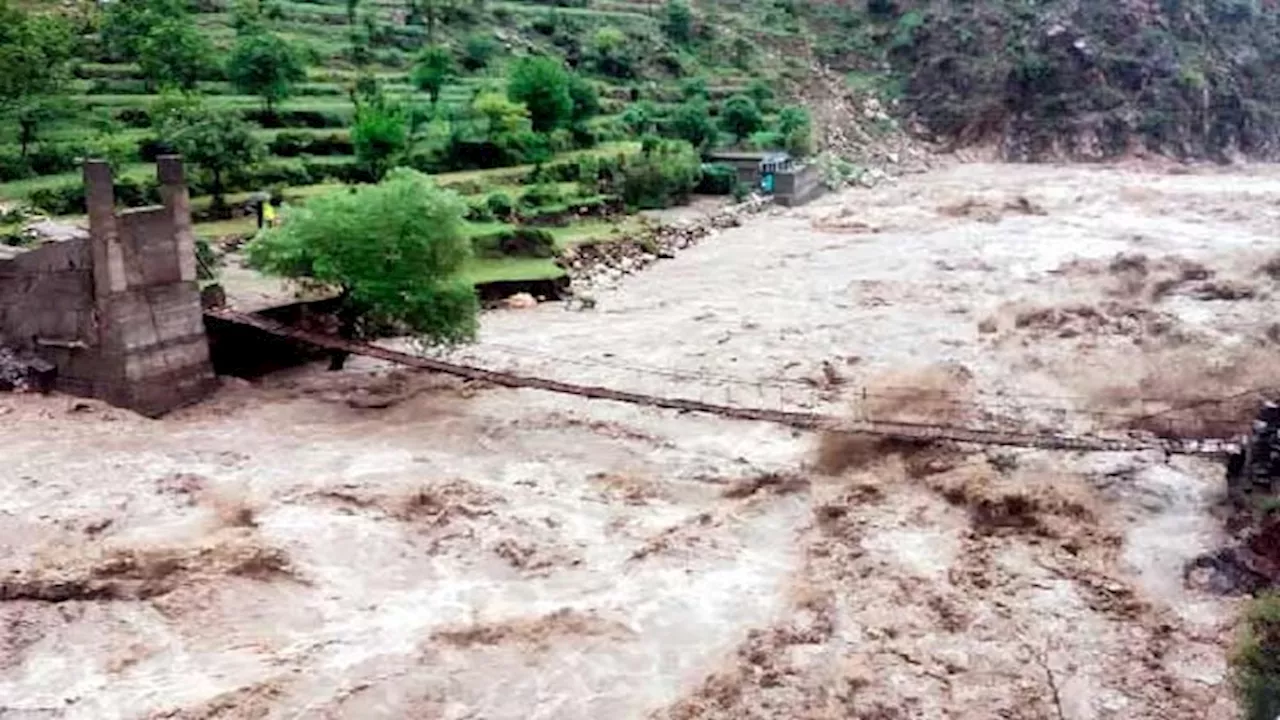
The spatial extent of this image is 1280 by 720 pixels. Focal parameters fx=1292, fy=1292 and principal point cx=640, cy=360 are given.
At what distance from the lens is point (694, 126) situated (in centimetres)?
5078

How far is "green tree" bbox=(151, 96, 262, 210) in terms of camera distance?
33750 millimetres

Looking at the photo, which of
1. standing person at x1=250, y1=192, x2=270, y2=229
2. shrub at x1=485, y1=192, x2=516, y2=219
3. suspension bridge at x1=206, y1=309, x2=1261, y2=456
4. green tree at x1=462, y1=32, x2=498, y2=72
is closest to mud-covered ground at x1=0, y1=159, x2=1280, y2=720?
suspension bridge at x1=206, y1=309, x2=1261, y2=456

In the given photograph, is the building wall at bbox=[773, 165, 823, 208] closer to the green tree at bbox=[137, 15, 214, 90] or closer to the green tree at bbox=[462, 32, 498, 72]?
the green tree at bbox=[462, 32, 498, 72]

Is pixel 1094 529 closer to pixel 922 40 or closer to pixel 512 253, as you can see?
pixel 512 253

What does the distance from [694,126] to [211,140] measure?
21.9 m

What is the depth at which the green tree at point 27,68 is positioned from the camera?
34312 mm

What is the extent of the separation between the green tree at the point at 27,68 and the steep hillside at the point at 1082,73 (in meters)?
45.0

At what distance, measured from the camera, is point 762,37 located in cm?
7094

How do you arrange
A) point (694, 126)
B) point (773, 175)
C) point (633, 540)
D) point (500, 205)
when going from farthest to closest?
point (694, 126) < point (773, 175) < point (500, 205) < point (633, 540)

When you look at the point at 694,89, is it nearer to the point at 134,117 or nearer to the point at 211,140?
the point at 134,117

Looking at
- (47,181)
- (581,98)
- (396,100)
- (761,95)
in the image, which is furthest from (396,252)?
(761,95)

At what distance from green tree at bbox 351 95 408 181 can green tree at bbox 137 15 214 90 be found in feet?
20.9

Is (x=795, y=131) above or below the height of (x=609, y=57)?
below

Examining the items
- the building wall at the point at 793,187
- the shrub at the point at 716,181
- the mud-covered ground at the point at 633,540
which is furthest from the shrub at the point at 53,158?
the building wall at the point at 793,187
